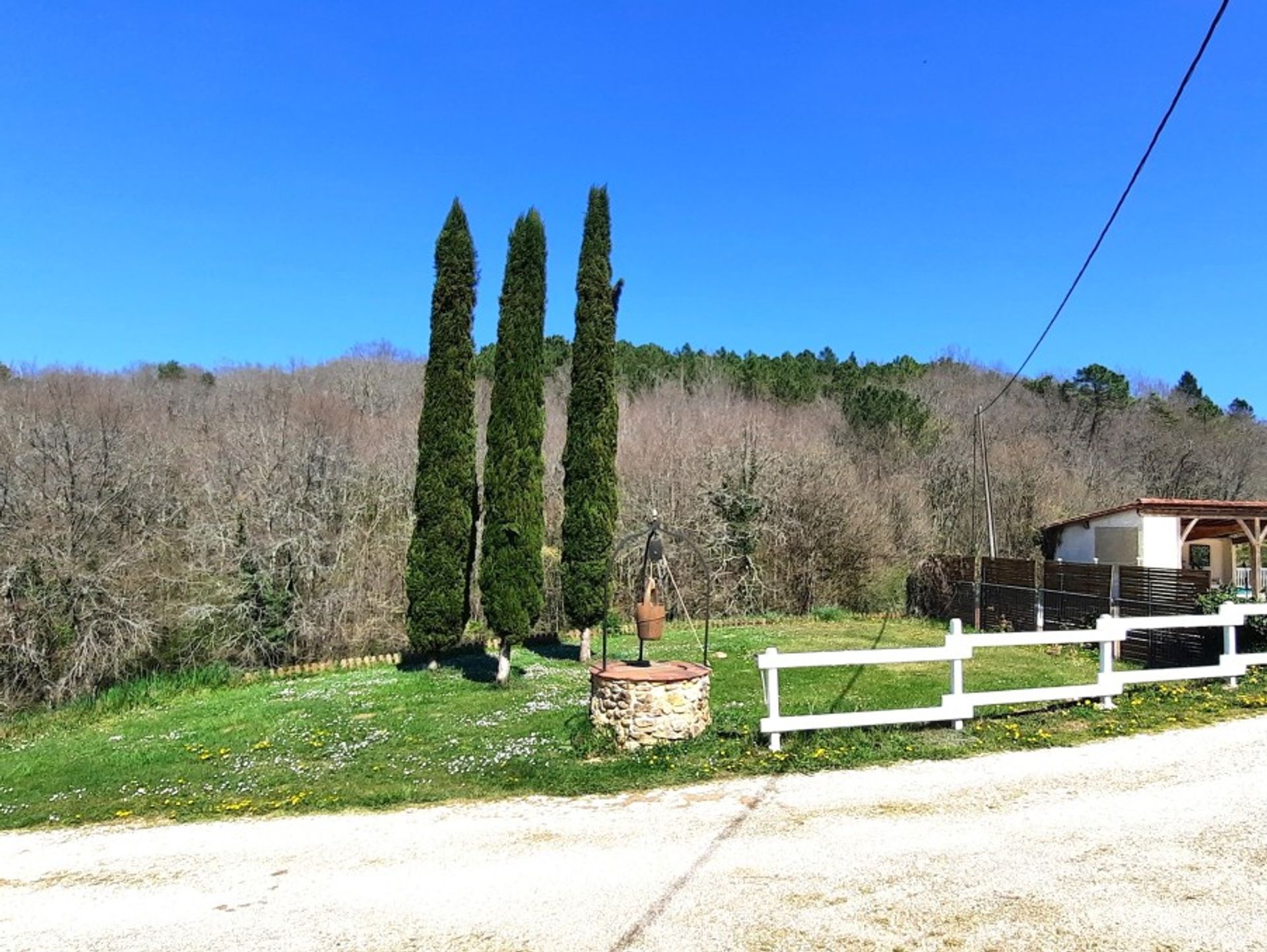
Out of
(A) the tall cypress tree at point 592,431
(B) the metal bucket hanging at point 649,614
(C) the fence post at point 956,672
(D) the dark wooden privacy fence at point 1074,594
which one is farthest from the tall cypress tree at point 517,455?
(D) the dark wooden privacy fence at point 1074,594

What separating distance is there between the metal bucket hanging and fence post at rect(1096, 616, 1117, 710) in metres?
5.37

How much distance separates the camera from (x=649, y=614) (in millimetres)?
11109

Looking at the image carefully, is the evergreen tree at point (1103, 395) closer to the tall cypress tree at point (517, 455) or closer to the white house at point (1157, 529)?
the white house at point (1157, 529)

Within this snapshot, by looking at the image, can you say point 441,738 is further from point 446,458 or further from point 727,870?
point 446,458

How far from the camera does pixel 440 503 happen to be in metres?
13.6

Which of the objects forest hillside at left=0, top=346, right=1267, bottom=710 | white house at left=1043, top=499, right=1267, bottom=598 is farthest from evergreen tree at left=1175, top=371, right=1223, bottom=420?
white house at left=1043, top=499, right=1267, bottom=598

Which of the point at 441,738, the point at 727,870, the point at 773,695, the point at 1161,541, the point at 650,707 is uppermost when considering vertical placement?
the point at 1161,541

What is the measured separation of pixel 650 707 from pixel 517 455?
231 inches

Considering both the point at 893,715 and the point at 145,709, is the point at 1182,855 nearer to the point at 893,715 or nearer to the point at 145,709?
the point at 893,715

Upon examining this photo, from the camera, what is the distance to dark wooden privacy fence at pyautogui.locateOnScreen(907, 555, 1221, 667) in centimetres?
1266

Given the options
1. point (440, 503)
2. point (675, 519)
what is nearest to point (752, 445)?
point (675, 519)

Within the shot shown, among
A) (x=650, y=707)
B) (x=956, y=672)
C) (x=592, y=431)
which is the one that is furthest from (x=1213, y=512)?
(x=650, y=707)

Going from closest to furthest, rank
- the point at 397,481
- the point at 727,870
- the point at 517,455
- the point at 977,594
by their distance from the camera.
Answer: the point at 727,870 < the point at 517,455 < the point at 977,594 < the point at 397,481

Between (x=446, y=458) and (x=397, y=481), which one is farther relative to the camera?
(x=397, y=481)
